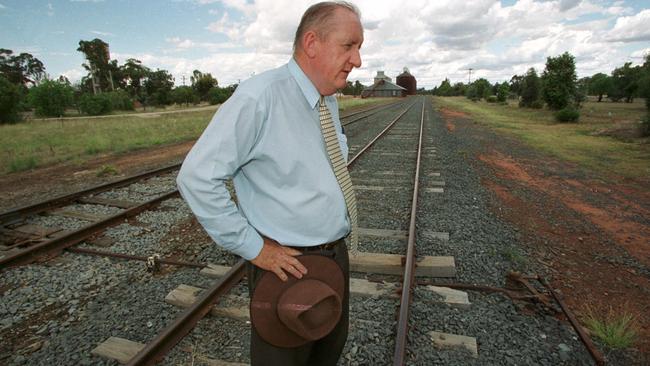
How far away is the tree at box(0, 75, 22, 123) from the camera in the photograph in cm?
3131

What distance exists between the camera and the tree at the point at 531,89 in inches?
1489

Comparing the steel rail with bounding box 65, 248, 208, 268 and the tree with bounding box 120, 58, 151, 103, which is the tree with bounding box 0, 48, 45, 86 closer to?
the tree with bounding box 120, 58, 151, 103

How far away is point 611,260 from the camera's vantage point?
460 centimetres

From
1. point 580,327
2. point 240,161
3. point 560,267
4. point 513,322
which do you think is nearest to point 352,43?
point 240,161

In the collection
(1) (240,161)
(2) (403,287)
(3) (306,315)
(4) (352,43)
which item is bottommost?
(2) (403,287)

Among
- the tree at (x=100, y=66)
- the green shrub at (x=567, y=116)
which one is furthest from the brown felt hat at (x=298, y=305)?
the tree at (x=100, y=66)

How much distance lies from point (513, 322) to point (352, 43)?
283 centimetres

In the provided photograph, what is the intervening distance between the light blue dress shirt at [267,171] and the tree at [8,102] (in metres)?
40.2

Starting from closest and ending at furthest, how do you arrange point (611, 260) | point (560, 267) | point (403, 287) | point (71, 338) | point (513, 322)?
1. point (71, 338)
2. point (513, 322)
3. point (403, 287)
4. point (560, 267)
5. point (611, 260)

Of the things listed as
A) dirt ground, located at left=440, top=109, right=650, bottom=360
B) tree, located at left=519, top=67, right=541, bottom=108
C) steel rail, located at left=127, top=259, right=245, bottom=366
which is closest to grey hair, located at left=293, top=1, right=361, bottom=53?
steel rail, located at left=127, top=259, right=245, bottom=366

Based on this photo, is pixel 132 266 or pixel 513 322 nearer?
pixel 513 322

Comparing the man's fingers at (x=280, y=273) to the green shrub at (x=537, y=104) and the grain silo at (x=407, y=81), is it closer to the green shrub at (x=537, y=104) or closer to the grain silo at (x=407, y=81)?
the green shrub at (x=537, y=104)

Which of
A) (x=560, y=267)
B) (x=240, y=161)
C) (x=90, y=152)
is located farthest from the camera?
(x=90, y=152)

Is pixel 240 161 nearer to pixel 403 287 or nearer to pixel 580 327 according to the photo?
pixel 403 287
